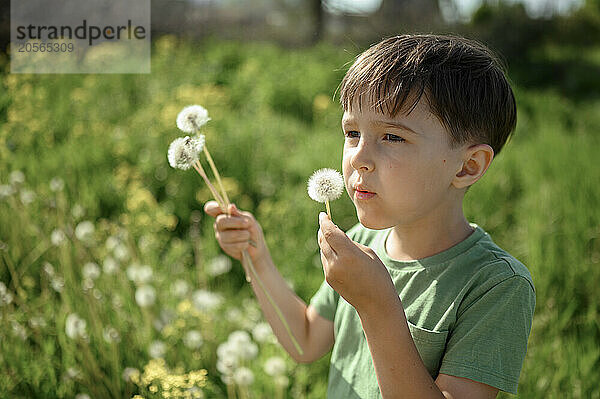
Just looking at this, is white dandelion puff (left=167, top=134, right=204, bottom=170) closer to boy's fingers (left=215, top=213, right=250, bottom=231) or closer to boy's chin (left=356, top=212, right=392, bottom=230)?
boy's fingers (left=215, top=213, right=250, bottom=231)

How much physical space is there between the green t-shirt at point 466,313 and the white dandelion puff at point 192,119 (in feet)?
1.41

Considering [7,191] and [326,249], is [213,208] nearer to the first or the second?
[326,249]

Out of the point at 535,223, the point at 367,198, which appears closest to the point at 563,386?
the point at 535,223

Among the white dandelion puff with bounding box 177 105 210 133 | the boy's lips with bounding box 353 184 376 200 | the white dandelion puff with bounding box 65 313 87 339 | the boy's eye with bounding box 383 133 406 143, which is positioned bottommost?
the white dandelion puff with bounding box 65 313 87 339

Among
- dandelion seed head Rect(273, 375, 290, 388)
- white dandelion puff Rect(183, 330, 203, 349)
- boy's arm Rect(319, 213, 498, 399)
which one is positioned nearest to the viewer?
boy's arm Rect(319, 213, 498, 399)

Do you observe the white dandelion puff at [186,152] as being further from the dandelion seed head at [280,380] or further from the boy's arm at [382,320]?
the dandelion seed head at [280,380]

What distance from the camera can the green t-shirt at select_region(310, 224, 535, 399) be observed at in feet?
2.99

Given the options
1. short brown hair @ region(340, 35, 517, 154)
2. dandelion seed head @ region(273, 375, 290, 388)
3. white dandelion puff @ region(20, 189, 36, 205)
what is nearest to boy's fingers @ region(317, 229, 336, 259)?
short brown hair @ region(340, 35, 517, 154)

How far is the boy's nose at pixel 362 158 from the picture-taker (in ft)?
2.97

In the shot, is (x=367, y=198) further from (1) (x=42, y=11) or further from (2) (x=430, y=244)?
(1) (x=42, y=11)

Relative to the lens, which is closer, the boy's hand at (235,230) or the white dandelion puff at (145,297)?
the boy's hand at (235,230)

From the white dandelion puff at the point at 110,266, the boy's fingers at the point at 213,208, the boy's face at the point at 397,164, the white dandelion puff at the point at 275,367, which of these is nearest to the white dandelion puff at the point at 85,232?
the white dandelion puff at the point at 110,266

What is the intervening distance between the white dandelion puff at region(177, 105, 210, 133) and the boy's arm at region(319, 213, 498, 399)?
0.38m

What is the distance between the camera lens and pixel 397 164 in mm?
898
